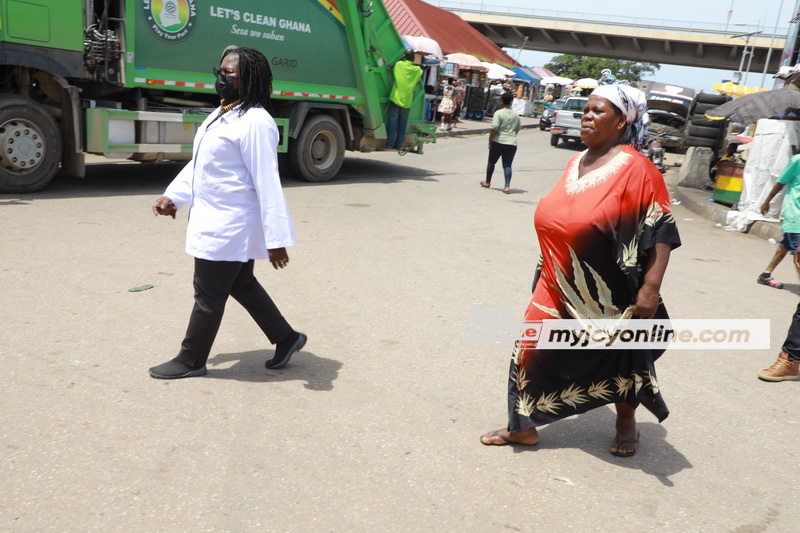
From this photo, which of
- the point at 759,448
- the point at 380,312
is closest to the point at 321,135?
the point at 380,312

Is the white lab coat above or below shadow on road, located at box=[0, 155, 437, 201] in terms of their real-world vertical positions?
above

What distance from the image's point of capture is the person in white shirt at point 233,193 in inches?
138

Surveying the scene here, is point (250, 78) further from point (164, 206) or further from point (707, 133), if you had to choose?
point (707, 133)

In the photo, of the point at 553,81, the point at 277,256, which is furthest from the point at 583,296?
the point at 553,81

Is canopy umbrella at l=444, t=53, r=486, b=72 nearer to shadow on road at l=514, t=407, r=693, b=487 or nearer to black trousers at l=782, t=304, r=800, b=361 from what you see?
black trousers at l=782, t=304, r=800, b=361

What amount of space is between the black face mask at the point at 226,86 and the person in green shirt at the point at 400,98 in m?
9.20

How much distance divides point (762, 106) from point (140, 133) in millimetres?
8789

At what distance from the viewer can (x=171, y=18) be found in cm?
917

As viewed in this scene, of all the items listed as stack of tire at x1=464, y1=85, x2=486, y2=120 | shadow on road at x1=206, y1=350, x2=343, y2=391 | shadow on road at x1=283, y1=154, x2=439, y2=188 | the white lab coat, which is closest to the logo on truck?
shadow on road at x1=283, y1=154, x2=439, y2=188

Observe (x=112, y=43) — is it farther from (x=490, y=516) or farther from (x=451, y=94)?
(x=451, y=94)

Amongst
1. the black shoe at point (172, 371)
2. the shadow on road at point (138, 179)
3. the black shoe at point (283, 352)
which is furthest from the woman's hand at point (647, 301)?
the shadow on road at point (138, 179)

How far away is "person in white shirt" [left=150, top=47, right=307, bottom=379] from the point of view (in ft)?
11.5

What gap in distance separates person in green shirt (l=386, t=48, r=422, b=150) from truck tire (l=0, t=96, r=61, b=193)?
589 cm

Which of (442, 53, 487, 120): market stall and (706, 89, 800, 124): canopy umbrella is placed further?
(442, 53, 487, 120): market stall
